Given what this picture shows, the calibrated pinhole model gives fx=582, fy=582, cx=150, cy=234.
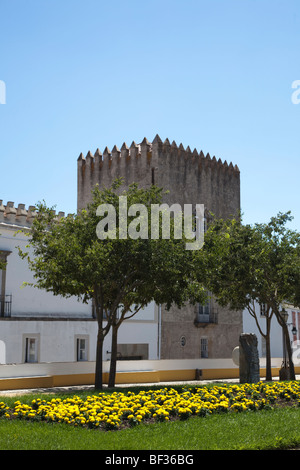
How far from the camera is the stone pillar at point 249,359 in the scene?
2120 cm

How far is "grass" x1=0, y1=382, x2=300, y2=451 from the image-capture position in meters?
9.10

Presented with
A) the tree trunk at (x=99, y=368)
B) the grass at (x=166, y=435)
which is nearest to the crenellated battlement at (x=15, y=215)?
the tree trunk at (x=99, y=368)

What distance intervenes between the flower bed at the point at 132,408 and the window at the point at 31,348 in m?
13.6

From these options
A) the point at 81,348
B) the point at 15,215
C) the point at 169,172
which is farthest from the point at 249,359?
the point at 169,172

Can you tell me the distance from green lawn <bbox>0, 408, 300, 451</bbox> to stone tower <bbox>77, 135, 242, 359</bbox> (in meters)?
24.0

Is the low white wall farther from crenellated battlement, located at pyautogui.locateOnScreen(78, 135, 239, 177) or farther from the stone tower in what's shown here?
crenellated battlement, located at pyautogui.locateOnScreen(78, 135, 239, 177)

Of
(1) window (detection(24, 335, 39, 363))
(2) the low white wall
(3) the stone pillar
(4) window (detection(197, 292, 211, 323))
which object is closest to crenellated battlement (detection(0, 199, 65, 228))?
(1) window (detection(24, 335, 39, 363))

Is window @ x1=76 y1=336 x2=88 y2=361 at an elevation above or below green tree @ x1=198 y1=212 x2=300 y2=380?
below

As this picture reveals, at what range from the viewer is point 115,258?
65.6 ft

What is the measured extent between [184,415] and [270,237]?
1653cm

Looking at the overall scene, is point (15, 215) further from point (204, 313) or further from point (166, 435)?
point (166, 435)

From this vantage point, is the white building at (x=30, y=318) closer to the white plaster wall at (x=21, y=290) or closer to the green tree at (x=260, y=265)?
the white plaster wall at (x=21, y=290)
